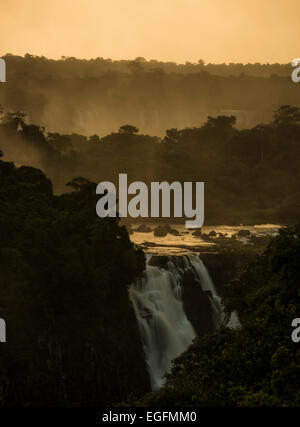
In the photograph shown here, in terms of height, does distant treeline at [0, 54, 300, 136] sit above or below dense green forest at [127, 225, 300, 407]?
above

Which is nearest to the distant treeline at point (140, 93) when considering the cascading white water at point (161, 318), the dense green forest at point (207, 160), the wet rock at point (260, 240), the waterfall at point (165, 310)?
the dense green forest at point (207, 160)

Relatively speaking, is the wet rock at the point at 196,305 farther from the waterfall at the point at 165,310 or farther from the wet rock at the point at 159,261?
the wet rock at the point at 159,261

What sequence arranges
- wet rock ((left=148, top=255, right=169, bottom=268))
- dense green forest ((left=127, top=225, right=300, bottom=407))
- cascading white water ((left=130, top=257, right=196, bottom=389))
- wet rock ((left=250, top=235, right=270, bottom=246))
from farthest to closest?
1. wet rock ((left=250, top=235, right=270, bottom=246))
2. wet rock ((left=148, top=255, right=169, bottom=268))
3. cascading white water ((left=130, top=257, right=196, bottom=389))
4. dense green forest ((left=127, top=225, right=300, bottom=407))

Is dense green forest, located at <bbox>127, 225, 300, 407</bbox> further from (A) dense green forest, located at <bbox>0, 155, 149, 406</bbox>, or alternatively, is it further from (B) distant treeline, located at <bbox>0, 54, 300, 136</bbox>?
(B) distant treeline, located at <bbox>0, 54, 300, 136</bbox>

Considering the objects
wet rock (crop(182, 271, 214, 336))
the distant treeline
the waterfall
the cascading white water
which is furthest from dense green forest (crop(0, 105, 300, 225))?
the distant treeline
